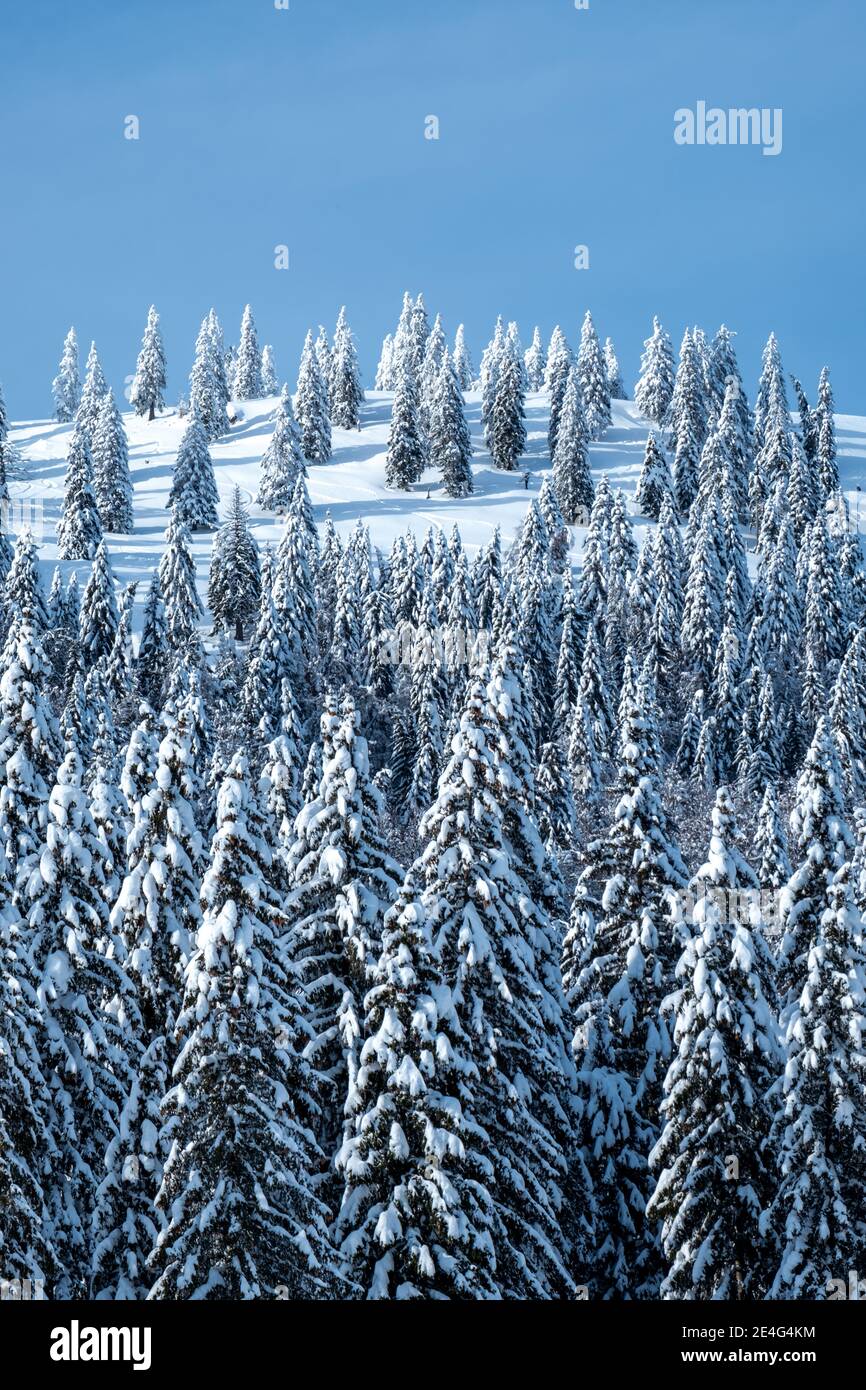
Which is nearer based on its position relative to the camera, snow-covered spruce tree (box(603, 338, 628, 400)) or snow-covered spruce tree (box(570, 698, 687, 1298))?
snow-covered spruce tree (box(570, 698, 687, 1298))

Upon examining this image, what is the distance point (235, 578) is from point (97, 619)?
→ 12.5 metres

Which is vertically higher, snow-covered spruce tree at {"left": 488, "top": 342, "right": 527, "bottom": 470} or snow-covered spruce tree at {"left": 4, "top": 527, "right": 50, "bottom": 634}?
snow-covered spruce tree at {"left": 488, "top": 342, "right": 527, "bottom": 470}

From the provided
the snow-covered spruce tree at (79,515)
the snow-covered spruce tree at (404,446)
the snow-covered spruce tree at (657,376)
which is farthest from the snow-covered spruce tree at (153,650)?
the snow-covered spruce tree at (657,376)

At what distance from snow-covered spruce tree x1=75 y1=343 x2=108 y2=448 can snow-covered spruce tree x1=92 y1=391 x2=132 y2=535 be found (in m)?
7.03

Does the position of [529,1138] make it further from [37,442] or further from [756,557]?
[37,442]

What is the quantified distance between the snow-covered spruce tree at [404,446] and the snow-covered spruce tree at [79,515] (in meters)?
36.9

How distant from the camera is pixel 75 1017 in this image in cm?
2688

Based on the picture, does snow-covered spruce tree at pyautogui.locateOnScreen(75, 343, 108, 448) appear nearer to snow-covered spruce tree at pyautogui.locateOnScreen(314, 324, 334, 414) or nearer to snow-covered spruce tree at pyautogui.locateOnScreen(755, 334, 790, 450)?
snow-covered spruce tree at pyautogui.locateOnScreen(314, 324, 334, 414)

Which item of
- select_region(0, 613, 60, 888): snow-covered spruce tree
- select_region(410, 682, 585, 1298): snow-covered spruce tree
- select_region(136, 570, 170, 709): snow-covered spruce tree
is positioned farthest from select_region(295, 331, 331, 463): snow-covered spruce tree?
select_region(410, 682, 585, 1298): snow-covered spruce tree

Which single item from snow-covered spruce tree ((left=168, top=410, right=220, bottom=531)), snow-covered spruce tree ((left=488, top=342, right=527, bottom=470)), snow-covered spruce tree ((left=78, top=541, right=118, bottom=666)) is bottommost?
snow-covered spruce tree ((left=78, top=541, right=118, bottom=666))

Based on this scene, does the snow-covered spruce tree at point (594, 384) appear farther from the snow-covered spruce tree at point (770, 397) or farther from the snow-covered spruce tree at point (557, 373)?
the snow-covered spruce tree at point (770, 397)

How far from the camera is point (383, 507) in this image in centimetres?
13850

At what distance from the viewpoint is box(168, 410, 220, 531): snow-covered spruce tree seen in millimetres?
127375
